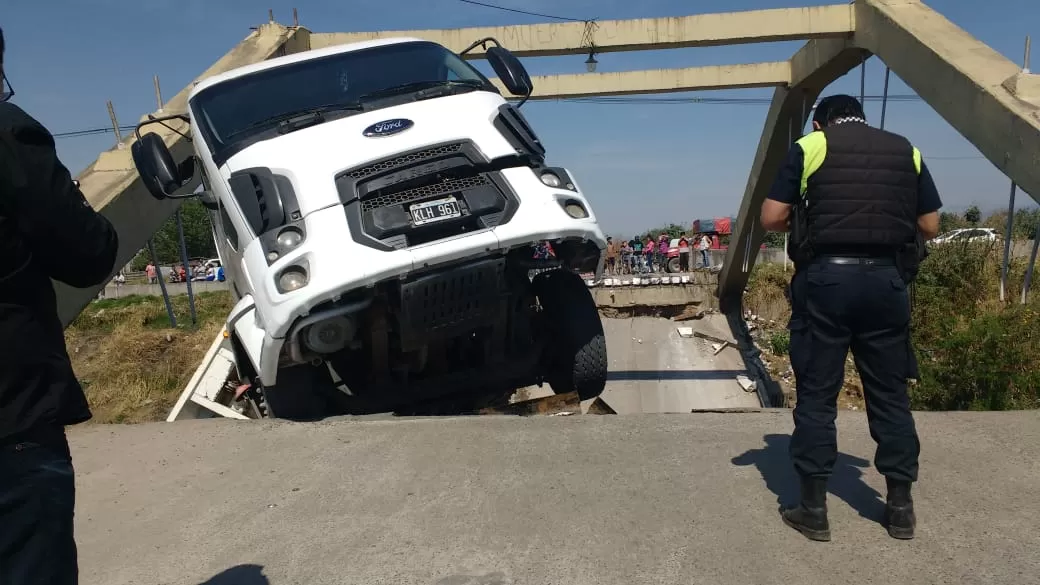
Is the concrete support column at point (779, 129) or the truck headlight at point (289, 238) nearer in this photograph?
the truck headlight at point (289, 238)

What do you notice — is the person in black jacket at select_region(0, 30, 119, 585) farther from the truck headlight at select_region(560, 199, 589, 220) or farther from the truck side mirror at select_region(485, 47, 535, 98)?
the truck side mirror at select_region(485, 47, 535, 98)

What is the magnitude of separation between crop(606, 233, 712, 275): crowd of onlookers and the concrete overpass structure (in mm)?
7492

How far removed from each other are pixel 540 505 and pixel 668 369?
1194 centimetres

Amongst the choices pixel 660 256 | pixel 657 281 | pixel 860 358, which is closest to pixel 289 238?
pixel 860 358

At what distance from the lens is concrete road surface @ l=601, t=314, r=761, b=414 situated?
14258 mm

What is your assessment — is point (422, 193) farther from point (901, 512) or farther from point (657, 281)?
point (657, 281)

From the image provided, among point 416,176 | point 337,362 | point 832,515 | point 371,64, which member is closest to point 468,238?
point 416,176

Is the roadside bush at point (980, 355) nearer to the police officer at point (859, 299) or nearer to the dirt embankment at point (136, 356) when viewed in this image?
the police officer at point (859, 299)

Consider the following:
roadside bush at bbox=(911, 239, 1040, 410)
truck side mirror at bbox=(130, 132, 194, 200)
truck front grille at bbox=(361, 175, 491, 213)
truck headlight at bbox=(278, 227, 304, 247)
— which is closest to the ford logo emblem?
truck front grille at bbox=(361, 175, 491, 213)

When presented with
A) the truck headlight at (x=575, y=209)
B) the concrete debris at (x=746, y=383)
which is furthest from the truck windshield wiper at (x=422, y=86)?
the concrete debris at (x=746, y=383)

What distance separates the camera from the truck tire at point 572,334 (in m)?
5.57

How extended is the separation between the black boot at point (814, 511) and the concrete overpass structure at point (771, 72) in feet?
15.4

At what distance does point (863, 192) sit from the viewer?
10.3 ft

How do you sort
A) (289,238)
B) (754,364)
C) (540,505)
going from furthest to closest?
(754,364), (289,238), (540,505)
